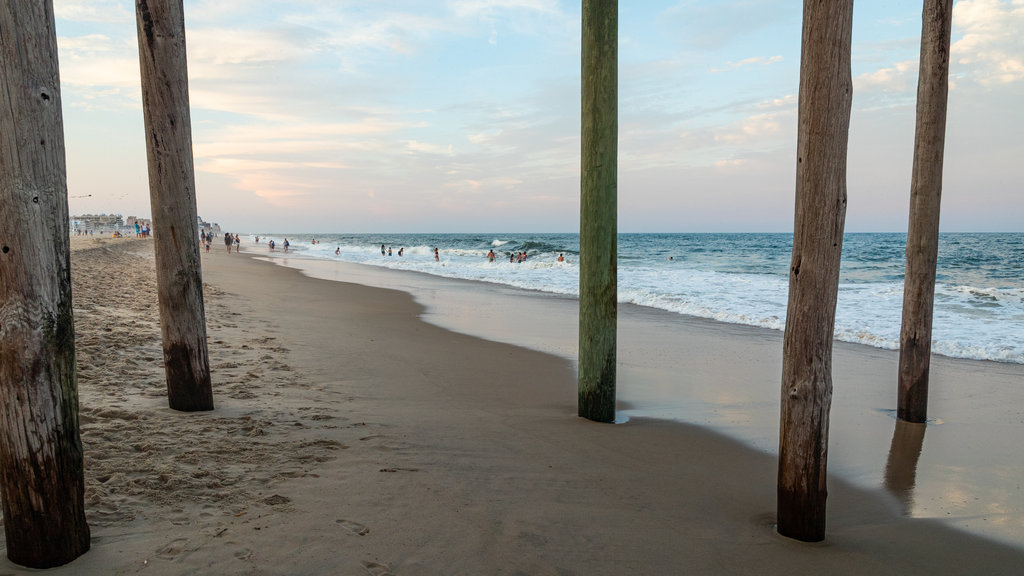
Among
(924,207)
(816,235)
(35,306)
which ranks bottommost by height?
(35,306)

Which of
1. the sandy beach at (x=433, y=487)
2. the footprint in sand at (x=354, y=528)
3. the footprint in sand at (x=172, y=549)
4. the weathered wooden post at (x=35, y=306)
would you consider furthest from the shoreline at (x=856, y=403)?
the weathered wooden post at (x=35, y=306)

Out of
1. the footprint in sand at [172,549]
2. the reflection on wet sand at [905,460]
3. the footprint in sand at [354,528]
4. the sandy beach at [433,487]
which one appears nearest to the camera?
the footprint in sand at [172,549]

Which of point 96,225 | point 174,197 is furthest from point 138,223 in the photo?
point 174,197

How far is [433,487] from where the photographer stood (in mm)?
3469

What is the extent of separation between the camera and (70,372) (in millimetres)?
2404

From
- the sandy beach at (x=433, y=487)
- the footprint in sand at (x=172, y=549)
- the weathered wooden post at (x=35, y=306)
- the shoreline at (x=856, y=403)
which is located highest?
the weathered wooden post at (x=35, y=306)

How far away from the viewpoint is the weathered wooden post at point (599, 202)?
180 inches

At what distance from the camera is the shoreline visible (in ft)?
13.0

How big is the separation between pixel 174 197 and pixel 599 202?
319 centimetres

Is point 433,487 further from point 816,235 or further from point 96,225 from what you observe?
point 96,225

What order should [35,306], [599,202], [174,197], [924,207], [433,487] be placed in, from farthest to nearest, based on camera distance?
1. [924,207]
2. [599,202]
3. [174,197]
4. [433,487]
5. [35,306]

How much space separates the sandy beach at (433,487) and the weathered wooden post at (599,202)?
0.55 meters

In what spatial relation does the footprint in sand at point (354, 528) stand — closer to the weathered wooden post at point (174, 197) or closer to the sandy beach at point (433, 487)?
the sandy beach at point (433, 487)

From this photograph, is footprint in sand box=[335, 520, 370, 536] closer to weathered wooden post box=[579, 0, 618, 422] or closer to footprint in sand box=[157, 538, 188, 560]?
footprint in sand box=[157, 538, 188, 560]
